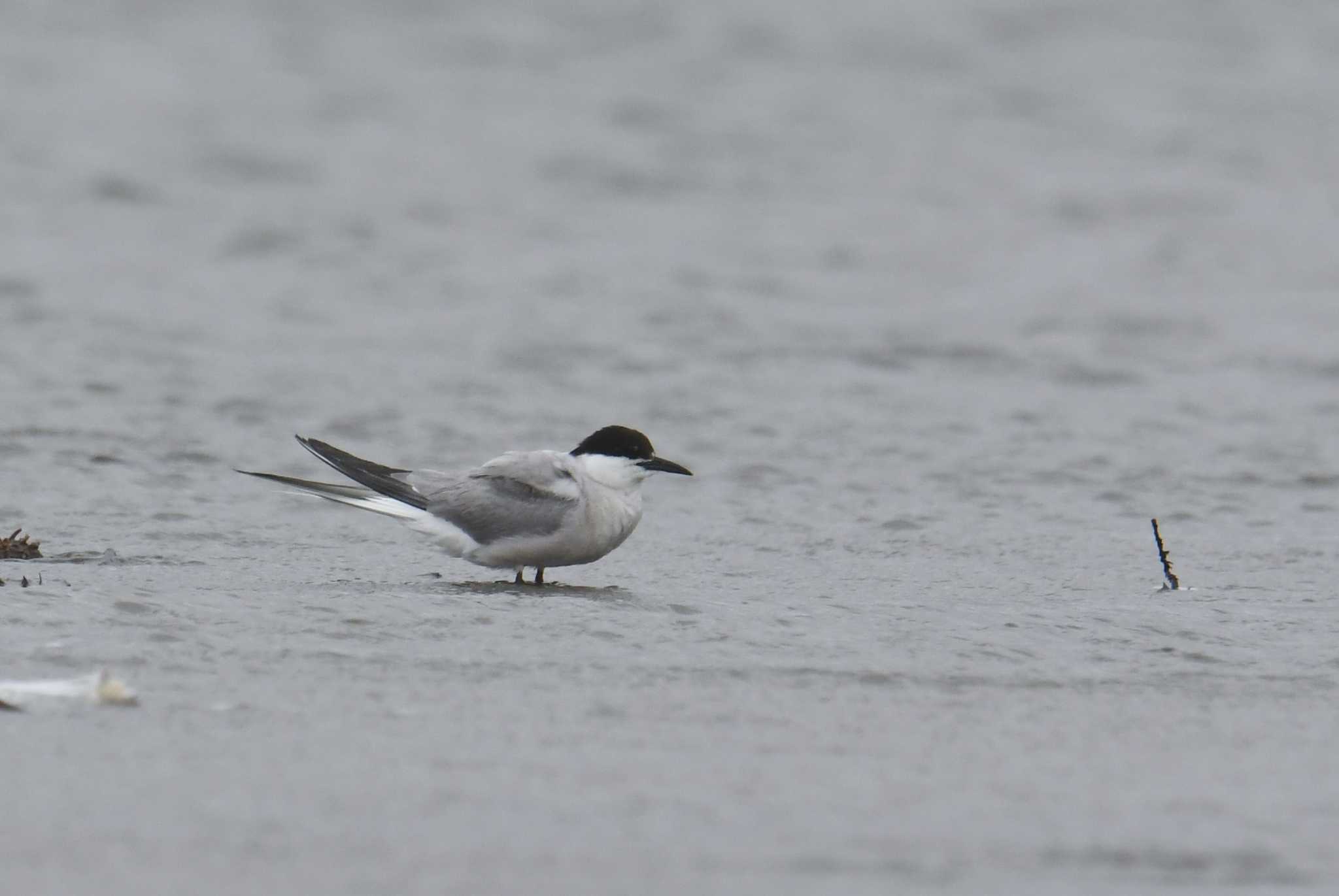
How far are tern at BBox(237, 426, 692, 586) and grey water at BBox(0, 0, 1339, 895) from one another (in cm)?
22

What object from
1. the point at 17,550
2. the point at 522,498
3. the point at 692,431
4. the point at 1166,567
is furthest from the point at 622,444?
the point at 692,431

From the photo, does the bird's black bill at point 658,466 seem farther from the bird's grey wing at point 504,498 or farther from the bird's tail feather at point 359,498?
the bird's tail feather at point 359,498

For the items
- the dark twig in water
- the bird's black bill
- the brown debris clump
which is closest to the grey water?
the dark twig in water

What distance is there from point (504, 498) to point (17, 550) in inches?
70.4

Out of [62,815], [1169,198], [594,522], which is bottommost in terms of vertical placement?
[62,815]

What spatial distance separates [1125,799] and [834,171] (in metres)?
15.2

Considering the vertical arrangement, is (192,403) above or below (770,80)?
below

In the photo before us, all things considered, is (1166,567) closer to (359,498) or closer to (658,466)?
(658,466)

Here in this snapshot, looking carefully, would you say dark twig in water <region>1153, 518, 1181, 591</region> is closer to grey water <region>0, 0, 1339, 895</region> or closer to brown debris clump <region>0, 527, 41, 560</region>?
grey water <region>0, 0, 1339, 895</region>

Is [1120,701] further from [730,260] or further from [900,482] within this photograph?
[730,260]

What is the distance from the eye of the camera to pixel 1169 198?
1811 cm

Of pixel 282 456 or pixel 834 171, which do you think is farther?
pixel 834 171

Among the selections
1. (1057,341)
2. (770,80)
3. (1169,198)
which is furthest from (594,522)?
(770,80)

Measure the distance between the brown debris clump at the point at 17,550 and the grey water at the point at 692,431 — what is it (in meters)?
0.20
